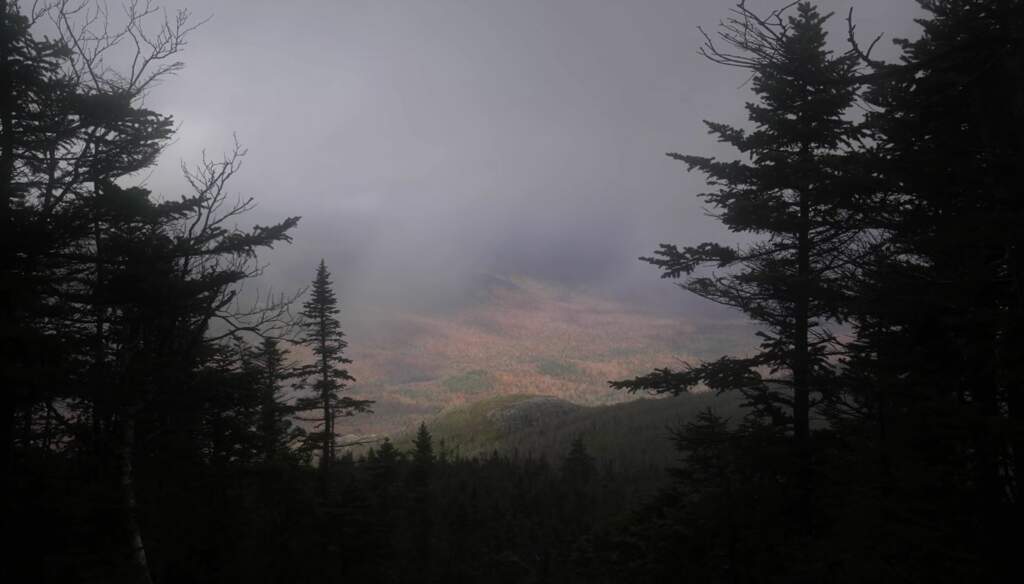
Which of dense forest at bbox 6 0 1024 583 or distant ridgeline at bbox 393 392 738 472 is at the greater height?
dense forest at bbox 6 0 1024 583

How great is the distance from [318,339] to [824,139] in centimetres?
2117

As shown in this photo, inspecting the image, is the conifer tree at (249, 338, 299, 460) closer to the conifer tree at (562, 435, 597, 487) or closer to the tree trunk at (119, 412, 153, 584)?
the tree trunk at (119, 412, 153, 584)

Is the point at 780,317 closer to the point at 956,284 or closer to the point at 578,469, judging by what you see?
the point at 956,284

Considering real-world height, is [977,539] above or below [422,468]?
above

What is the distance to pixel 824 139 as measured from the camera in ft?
31.8

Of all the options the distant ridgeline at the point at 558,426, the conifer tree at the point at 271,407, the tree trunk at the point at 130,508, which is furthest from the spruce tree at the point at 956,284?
the distant ridgeline at the point at 558,426

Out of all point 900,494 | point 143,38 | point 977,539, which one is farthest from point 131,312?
point 977,539

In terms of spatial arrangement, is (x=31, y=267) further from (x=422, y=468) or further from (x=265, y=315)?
(x=422, y=468)

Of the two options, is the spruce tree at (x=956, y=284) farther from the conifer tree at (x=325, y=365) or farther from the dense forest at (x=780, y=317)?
the conifer tree at (x=325, y=365)

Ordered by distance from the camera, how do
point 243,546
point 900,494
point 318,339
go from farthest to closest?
point 318,339
point 243,546
point 900,494

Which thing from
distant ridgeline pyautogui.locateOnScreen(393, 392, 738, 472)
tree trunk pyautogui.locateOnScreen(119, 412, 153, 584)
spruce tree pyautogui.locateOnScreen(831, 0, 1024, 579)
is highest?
spruce tree pyautogui.locateOnScreen(831, 0, 1024, 579)

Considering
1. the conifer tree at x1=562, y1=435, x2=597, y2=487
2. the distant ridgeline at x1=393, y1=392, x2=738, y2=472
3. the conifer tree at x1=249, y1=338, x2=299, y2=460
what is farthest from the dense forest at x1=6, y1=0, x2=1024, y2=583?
the distant ridgeline at x1=393, y1=392, x2=738, y2=472

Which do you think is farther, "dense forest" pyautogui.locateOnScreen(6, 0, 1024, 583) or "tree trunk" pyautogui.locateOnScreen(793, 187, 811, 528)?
"tree trunk" pyautogui.locateOnScreen(793, 187, 811, 528)

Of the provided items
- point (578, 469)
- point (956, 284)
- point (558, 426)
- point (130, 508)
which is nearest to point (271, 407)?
point (130, 508)
